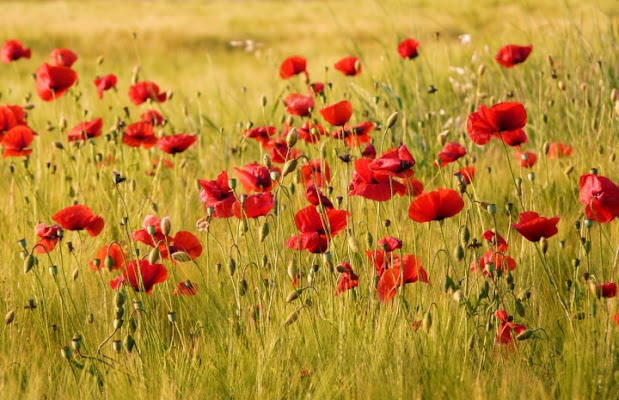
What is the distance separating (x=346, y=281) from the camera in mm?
1565

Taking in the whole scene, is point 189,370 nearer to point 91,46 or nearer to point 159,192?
point 159,192

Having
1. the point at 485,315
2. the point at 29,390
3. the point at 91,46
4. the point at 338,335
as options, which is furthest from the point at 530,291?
the point at 91,46

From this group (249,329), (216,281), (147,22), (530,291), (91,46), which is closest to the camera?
(249,329)

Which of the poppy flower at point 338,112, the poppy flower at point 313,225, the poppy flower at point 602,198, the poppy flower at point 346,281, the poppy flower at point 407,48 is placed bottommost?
the poppy flower at point 346,281

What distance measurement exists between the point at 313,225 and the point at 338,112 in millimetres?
258

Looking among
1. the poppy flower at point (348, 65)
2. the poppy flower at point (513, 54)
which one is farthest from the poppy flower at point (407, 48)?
the poppy flower at point (513, 54)

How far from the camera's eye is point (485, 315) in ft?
5.14

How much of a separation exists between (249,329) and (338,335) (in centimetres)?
19

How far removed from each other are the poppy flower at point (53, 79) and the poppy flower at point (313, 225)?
113 cm

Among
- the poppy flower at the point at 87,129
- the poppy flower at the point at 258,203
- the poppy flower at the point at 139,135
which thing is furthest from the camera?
the poppy flower at the point at 87,129

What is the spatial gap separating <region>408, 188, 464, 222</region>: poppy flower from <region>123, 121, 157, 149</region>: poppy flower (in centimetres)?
112

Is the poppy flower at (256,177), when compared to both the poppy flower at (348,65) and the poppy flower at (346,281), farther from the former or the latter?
the poppy flower at (348,65)

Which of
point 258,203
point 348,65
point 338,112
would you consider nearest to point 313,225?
point 258,203

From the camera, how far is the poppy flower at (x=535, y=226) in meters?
1.45
